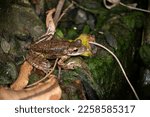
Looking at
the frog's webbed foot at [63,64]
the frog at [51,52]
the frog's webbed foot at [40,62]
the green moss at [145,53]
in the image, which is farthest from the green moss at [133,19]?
the frog's webbed foot at [40,62]

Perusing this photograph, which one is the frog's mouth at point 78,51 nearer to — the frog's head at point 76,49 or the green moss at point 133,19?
the frog's head at point 76,49

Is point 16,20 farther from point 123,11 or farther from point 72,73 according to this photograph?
point 123,11

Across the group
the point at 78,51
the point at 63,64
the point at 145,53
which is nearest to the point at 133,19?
the point at 145,53

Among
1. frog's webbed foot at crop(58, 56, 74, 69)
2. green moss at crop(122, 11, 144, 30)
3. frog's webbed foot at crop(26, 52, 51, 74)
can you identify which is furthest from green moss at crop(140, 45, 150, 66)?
frog's webbed foot at crop(26, 52, 51, 74)

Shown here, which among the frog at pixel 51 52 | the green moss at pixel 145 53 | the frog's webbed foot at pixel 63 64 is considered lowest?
the green moss at pixel 145 53

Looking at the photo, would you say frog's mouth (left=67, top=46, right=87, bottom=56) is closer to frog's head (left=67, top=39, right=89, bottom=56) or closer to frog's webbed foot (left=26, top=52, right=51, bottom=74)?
frog's head (left=67, top=39, right=89, bottom=56)

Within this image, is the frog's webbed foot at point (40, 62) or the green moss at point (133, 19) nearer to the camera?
the frog's webbed foot at point (40, 62)

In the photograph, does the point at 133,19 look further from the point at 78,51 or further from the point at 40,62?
the point at 40,62

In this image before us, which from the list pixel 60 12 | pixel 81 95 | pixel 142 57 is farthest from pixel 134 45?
pixel 81 95
